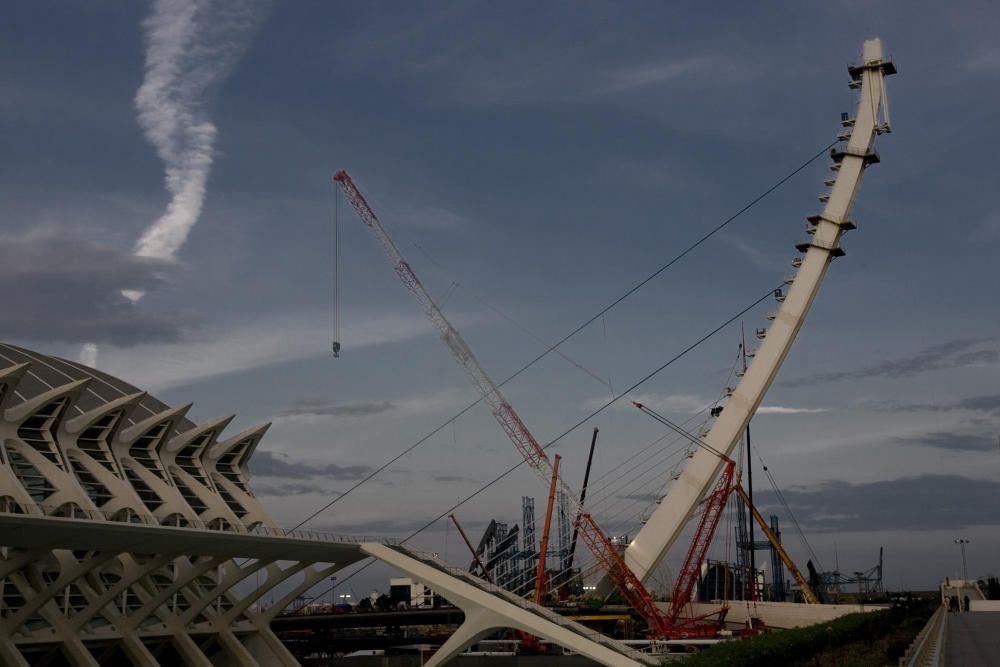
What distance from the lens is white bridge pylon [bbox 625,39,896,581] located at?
6419 cm

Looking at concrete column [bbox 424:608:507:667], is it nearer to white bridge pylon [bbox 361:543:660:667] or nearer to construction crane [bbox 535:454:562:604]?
white bridge pylon [bbox 361:543:660:667]

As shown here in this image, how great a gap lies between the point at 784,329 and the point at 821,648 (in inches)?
1111

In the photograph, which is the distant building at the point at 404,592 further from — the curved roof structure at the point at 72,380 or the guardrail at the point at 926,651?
the guardrail at the point at 926,651

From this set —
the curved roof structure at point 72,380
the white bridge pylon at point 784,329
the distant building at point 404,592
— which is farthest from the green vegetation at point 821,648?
the distant building at point 404,592

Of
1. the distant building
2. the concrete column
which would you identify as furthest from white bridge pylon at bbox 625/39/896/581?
the distant building

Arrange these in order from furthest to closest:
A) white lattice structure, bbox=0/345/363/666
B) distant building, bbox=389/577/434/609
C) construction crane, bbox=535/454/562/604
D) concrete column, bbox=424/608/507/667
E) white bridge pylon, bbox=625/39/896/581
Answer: distant building, bbox=389/577/434/609 < construction crane, bbox=535/454/562/604 < white bridge pylon, bbox=625/39/896/581 < concrete column, bbox=424/608/507/667 < white lattice structure, bbox=0/345/363/666

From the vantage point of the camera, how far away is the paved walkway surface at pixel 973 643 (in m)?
35.5

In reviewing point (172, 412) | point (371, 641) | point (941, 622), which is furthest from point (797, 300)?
point (371, 641)

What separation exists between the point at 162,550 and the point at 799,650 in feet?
93.7

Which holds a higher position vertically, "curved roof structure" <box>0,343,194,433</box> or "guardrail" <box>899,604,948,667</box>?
"curved roof structure" <box>0,343,194,433</box>

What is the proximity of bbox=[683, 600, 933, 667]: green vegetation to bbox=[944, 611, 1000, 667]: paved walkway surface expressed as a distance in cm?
176

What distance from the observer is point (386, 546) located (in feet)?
193

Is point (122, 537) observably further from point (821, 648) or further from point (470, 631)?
point (821, 648)

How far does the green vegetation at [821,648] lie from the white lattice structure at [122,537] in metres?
25.1
